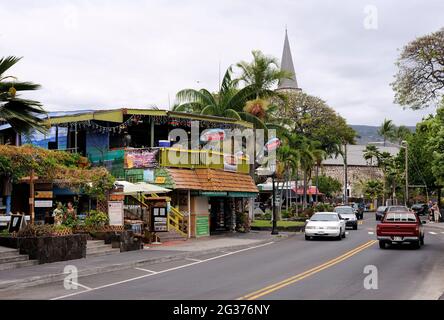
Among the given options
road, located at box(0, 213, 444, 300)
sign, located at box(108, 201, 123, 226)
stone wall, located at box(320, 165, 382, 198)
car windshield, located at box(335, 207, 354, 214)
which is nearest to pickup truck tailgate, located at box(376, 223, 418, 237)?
road, located at box(0, 213, 444, 300)

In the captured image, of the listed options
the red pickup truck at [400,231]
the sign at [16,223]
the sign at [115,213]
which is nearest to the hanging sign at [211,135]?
the sign at [115,213]

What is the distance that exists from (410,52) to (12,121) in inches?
762

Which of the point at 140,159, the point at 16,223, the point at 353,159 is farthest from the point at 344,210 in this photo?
the point at 353,159

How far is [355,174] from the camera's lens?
3942 inches

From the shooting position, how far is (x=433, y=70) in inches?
1073

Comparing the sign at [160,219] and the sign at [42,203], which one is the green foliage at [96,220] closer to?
the sign at [42,203]

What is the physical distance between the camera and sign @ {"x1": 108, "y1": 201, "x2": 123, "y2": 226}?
81.5 ft

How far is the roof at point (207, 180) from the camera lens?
1184 inches

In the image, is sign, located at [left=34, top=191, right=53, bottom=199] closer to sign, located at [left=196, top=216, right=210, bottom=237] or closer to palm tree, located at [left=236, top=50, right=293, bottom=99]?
sign, located at [left=196, top=216, right=210, bottom=237]

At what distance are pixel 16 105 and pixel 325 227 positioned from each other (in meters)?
18.4

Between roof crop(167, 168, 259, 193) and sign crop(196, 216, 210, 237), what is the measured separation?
1917 millimetres

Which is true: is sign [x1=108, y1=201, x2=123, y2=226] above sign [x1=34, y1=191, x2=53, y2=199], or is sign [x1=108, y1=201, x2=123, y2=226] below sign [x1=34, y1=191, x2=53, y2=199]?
below

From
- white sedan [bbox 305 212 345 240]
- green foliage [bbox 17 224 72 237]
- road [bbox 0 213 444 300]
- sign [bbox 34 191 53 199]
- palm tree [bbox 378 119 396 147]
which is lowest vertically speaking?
road [bbox 0 213 444 300]
